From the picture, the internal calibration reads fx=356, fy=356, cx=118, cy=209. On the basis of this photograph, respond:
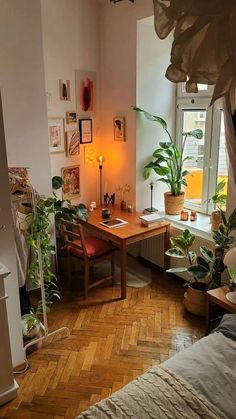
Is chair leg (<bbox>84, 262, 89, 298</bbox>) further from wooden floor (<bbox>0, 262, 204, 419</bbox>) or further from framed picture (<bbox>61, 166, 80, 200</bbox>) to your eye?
framed picture (<bbox>61, 166, 80, 200</bbox>)

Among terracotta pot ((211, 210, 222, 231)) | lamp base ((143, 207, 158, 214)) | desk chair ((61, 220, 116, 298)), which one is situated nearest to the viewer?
terracotta pot ((211, 210, 222, 231))

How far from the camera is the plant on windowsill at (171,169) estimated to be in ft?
12.8

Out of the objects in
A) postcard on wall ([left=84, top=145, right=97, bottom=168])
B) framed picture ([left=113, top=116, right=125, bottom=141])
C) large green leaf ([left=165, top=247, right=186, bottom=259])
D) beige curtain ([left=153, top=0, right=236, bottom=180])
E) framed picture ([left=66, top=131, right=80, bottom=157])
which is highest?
beige curtain ([left=153, top=0, right=236, bottom=180])

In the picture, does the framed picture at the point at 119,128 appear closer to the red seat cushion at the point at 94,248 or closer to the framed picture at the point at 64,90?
the framed picture at the point at 64,90

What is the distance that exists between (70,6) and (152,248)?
2.77m

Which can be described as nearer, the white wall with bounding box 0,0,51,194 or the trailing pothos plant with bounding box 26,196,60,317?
the trailing pothos plant with bounding box 26,196,60,317

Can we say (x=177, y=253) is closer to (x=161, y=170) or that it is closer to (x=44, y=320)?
(x=161, y=170)

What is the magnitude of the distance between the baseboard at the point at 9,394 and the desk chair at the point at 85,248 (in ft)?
4.35

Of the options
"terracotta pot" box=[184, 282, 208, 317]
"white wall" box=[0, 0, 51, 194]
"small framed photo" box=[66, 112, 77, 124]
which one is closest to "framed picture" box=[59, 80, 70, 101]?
"small framed photo" box=[66, 112, 77, 124]

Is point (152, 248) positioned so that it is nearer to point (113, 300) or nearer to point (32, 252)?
point (113, 300)

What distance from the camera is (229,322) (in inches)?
87.6

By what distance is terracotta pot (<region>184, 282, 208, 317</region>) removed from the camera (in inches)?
127

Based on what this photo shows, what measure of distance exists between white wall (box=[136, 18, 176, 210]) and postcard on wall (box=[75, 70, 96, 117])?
649 millimetres

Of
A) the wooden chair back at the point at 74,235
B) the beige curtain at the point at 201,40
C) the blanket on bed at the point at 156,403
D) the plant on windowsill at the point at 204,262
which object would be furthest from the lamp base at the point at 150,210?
the beige curtain at the point at 201,40
